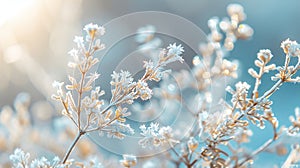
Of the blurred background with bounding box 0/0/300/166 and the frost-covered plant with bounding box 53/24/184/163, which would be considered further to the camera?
the blurred background with bounding box 0/0/300/166

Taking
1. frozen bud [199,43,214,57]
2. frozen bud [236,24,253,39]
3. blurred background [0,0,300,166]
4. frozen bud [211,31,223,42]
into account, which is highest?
blurred background [0,0,300,166]

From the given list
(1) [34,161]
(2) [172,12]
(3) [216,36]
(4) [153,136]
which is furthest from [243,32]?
(2) [172,12]

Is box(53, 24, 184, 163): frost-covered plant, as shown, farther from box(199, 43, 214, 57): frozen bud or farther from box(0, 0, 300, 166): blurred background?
box(0, 0, 300, 166): blurred background

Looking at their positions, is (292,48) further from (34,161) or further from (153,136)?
(34,161)

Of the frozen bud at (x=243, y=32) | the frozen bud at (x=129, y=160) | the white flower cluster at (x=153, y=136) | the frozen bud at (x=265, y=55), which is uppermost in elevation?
the frozen bud at (x=243, y=32)

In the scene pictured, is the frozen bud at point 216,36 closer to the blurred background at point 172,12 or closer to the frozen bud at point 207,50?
the frozen bud at point 207,50

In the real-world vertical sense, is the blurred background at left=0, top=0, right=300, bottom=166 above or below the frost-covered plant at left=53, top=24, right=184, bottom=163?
above

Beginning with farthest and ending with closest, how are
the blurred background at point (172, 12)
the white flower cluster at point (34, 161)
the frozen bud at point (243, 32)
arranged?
the blurred background at point (172, 12) < the frozen bud at point (243, 32) < the white flower cluster at point (34, 161)

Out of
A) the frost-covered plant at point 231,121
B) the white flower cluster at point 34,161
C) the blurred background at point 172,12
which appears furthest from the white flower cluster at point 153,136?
the blurred background at point 172,12

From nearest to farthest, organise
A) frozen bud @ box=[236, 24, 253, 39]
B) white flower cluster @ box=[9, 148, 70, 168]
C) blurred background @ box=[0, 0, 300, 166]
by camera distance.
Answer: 1. white flower cluster @ box=[9, 148, 70, 168]
2. frozen bud @ box=[236, 24, 253, 39]
3. blurred background @ box=[0, 0, 300, 166]

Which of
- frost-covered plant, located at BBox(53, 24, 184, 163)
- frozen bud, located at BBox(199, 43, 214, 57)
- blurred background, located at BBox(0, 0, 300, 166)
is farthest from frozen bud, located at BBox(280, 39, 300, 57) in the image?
blurred background, located at BBox(0, 0, 300, 166)

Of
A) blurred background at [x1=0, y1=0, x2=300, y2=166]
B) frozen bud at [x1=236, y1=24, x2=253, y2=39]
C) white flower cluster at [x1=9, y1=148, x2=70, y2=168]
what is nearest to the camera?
white flower cluster at [x1=9, y1=148, x2=70, y2=168]

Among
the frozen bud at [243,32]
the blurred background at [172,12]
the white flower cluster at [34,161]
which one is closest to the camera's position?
the white flower cluster at [34,161]
